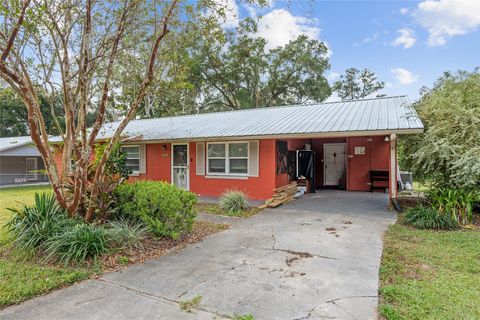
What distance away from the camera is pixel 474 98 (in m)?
8.42

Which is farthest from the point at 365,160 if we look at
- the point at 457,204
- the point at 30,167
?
the point at 30,167

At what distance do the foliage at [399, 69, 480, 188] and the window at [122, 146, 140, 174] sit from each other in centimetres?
1092

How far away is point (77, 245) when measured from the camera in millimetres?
4684

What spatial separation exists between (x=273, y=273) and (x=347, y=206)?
621 centimetres

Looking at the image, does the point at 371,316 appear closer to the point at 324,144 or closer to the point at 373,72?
the point at 324,144

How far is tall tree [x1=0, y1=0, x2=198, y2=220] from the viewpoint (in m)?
5.42

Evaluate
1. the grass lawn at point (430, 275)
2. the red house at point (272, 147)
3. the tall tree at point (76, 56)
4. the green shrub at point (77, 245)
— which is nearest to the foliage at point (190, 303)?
the grass lawn at point (430, 275)

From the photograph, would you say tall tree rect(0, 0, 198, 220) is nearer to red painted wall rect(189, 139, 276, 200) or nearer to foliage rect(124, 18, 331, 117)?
red painted wall rect(189, 139, 276, 200)

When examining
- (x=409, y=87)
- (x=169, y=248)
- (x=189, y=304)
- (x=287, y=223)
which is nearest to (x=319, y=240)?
(x=287, y=223)

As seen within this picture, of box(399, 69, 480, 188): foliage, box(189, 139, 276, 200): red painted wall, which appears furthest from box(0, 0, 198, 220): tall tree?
box(399, 69, 480, 188): foliage

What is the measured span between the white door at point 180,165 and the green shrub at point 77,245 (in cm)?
764

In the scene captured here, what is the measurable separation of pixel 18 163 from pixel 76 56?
704 inches

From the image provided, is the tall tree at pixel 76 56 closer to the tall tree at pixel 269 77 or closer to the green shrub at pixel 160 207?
the green shrub at pixel 160 207

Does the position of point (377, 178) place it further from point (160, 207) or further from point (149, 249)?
point (149, 249)
